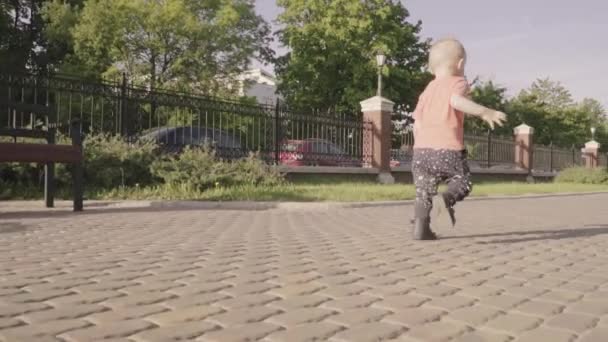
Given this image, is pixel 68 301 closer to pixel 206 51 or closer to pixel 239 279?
pixel 239 279

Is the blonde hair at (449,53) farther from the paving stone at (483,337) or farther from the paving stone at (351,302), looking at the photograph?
the paving stone at (483,337)

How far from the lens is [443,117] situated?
4.83m

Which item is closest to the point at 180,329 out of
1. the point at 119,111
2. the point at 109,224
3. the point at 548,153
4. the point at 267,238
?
the point at 267,238

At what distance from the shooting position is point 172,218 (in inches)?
276

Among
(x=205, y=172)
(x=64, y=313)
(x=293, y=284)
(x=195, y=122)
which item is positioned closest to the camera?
(x=64, y=313)

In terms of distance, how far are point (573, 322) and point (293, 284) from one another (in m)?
1.44

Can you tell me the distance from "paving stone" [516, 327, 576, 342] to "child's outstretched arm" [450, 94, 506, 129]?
7.39ft

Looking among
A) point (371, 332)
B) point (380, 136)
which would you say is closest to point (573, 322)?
point (371, 332)

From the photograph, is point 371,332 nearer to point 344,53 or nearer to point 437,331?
point 437,331

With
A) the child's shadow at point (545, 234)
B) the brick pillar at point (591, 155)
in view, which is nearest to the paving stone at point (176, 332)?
the child's shadow at point (545, 234)

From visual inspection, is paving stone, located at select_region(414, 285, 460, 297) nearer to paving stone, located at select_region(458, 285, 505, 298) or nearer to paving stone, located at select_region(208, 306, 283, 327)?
paving stone, located at select_region(458, 285, 505, 298)

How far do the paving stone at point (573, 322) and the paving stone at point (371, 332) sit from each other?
0.73 metres

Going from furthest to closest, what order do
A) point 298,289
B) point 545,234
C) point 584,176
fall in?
point 584,176
point 545,234
point 298,289

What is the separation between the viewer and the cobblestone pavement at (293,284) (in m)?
2.37
